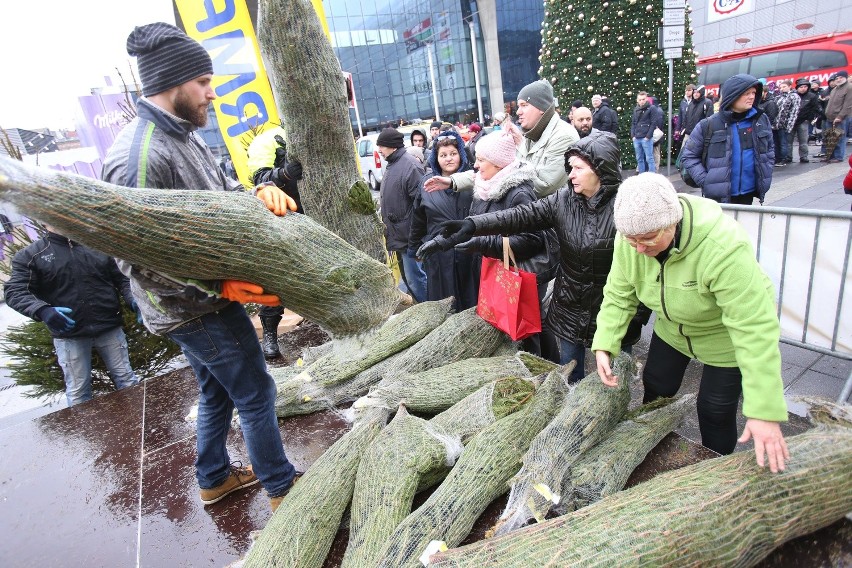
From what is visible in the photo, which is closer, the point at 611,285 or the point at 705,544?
the point at 705,544

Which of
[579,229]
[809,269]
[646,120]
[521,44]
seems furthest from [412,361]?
[521,44]

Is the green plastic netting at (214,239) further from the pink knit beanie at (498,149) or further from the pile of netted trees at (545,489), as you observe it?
the pink knit beanie at (498,149)

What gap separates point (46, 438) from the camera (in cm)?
345

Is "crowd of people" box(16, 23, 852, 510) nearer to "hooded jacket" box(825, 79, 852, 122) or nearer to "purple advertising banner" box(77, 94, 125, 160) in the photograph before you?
"hooded jacket" box(825, 79, 852, 122)

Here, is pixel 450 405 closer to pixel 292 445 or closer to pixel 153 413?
pixel 292 445

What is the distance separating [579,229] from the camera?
108 inches

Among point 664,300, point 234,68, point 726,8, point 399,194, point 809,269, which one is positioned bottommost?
point 809,269

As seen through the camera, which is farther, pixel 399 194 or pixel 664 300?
pixel 399 194

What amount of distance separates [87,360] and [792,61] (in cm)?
1911

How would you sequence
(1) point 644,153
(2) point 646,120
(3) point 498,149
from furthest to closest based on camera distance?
(1) point 644,153 < (2) point 646,120 < (3) point 498,149

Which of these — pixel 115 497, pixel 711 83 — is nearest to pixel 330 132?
pixel 115 497

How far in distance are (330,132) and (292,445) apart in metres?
1.90

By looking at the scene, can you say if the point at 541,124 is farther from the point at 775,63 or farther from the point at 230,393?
the point at 775,63

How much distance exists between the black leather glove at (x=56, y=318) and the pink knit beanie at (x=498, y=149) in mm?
3433
